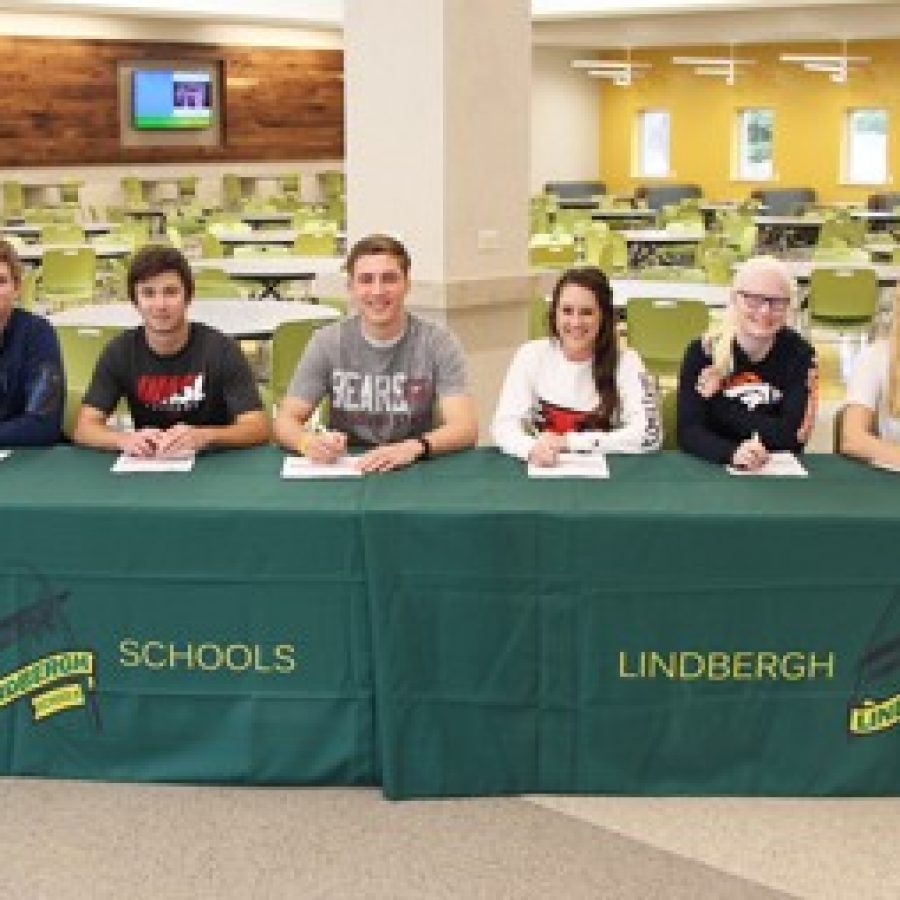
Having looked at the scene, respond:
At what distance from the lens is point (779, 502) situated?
3.71 meters

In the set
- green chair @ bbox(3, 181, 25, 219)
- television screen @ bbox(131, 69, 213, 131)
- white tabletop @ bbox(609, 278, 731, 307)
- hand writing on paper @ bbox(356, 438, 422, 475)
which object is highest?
television screen @ bbox(131, 69, 213, 131)

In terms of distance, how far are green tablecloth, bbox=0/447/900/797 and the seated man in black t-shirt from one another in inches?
26.3

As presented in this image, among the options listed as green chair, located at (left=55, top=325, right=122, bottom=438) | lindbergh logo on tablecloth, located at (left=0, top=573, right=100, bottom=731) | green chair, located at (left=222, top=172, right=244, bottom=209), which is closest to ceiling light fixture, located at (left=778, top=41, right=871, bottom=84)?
green chair, located at (left=222, top=172, right=244, bottom=209)

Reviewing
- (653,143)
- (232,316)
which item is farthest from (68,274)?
(653,143)

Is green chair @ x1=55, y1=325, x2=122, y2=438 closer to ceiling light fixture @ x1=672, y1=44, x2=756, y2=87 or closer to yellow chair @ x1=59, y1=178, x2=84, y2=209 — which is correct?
yellow chair @ x1=59, y1=178, x2=84, y2=209

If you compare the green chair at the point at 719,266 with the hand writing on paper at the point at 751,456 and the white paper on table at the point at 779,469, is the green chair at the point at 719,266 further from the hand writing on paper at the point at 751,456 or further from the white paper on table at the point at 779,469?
the hand writing on paper at the point at 751,456

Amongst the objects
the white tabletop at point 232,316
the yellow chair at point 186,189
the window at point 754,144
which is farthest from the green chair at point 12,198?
the white tabletop at point 232,316

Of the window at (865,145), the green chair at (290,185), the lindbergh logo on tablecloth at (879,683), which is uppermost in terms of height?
Answer: the window at (865,145)

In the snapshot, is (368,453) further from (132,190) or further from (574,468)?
(132,190)

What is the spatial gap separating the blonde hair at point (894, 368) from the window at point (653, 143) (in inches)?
860

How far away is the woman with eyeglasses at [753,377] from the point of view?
14.4ft

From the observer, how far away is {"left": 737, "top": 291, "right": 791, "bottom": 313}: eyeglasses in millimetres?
4352

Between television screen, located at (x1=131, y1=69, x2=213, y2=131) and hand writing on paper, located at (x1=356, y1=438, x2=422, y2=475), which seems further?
television screen, located at (x1=131, y1=69, x2=213, y2=131)

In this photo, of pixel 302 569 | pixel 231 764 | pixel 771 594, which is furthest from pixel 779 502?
pixel 231 764
